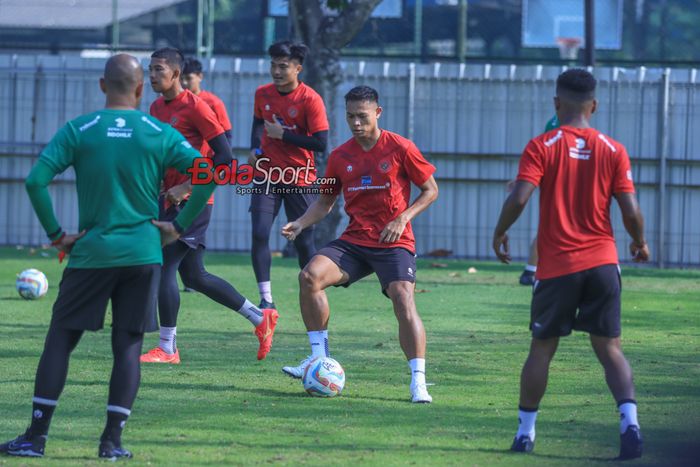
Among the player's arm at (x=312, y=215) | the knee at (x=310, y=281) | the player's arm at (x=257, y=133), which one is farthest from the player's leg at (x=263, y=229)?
the knee at (x=310, y=281)

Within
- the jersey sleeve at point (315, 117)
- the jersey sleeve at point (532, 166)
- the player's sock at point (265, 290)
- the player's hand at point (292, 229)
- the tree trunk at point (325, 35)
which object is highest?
the tree trunk at point (325, 35)

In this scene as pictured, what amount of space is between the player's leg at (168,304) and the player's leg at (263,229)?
1966 mm

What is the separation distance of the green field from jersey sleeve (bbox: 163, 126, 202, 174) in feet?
4.68

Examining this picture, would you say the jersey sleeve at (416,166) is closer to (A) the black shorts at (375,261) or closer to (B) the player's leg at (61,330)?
(A) the black shorts at (375,261)

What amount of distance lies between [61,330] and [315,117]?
5.11m

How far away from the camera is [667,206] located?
62.0 feet

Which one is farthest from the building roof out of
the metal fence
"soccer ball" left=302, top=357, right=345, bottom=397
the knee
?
"soccer ball" left=302, top=357, right=345, bottom=397

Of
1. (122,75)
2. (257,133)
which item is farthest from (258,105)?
(122,75)

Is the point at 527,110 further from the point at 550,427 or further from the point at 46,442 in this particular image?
the point at 46,442

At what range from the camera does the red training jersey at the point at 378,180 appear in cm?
802

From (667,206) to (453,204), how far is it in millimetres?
3228

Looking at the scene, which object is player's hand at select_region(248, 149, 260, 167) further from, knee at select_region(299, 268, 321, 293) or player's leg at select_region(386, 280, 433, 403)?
player's leg at select_region(386, 280, 433, 403)

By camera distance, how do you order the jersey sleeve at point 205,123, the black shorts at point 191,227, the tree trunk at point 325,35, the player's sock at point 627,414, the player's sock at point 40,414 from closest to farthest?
1. the player's sock at point 40,414
2. the player's sock at point 627,414
3. the jersey sleeve at point 205,123
4. the black shorts at point 191,227
5. the tree trunk at point 325,35

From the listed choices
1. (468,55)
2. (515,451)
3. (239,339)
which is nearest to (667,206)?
(468,55)
